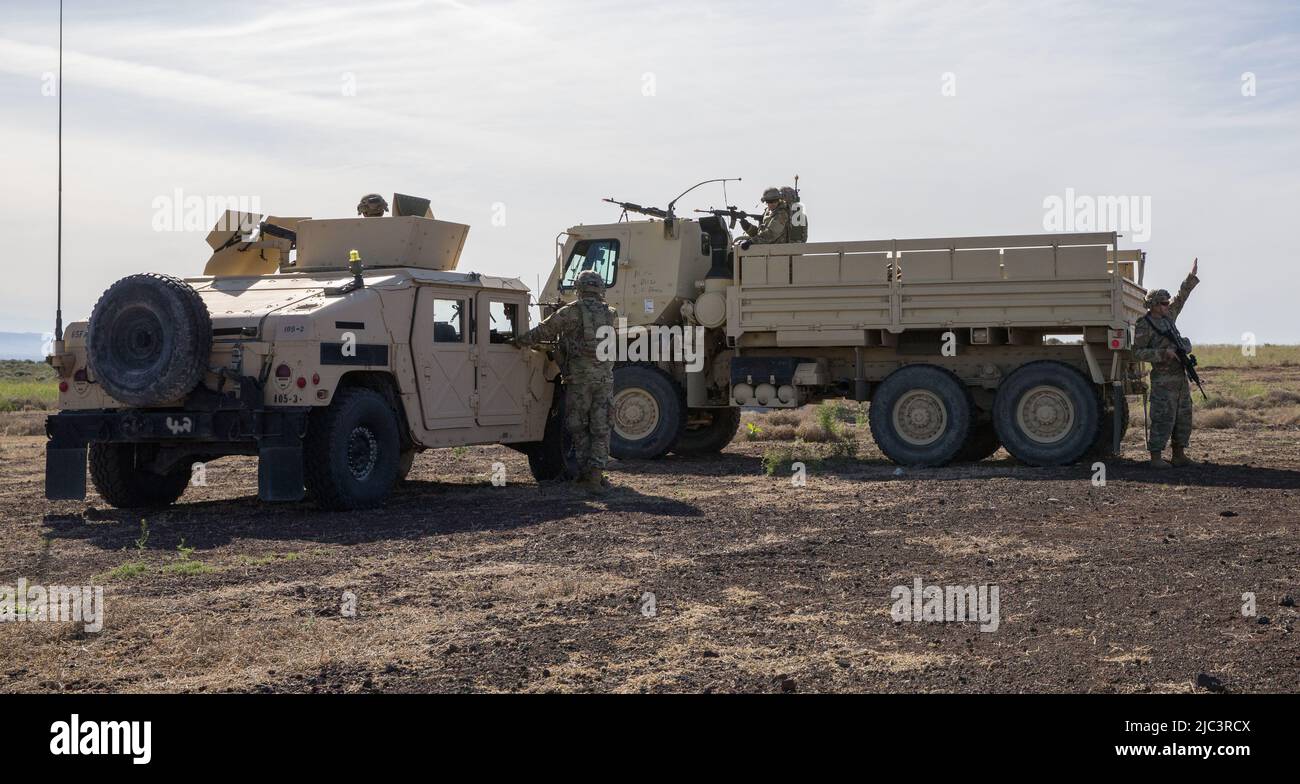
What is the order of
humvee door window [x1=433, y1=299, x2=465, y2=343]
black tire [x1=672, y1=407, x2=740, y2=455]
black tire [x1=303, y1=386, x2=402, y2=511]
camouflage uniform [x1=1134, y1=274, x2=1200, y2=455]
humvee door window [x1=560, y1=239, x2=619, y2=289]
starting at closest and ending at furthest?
1. black tire [x1=303, y1=386, x2=402, y2=511]
2. humvee door window [x1=433, y1=299, x2=465, y2=343]
3. camouflage uniform [x1=1134, y1=274, x2=1200, y2=455]
4. humvee door window [x1=560, y1=239, x2=619, y2=289]
5. black tire [x1=672, y1=407, x2=740, y2=455]

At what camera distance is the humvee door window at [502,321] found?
12789 mm

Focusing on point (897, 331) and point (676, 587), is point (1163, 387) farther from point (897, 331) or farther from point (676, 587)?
point (676, 587)

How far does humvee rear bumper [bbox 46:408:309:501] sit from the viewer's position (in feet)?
33.9

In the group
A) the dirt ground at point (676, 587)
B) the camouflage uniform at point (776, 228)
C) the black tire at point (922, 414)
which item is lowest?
the dirt ground at point (676, 587)

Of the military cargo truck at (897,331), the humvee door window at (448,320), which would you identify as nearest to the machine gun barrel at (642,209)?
the military cargo truck at (897,331)

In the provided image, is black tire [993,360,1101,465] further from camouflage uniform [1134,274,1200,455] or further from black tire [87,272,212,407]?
black tire [87,272,212,407]

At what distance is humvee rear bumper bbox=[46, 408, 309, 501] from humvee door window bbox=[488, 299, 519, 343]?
8.74 ft

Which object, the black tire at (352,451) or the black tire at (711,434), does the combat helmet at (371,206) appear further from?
the black tire at (711,434)

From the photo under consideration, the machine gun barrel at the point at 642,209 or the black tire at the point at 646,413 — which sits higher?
the machine gun barrel at the point at 642,209

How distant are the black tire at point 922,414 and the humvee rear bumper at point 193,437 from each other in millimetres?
6815

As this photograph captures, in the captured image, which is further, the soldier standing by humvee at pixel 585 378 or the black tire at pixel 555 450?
the black tire at pixel 555 450

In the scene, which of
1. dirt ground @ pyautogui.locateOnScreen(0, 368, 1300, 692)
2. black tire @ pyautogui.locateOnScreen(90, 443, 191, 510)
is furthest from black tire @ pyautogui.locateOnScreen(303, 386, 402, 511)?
black tire @ pyautogui.locateOnScreen(90, 443, 191, 510)

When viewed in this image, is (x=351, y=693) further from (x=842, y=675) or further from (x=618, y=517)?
(x=618, y=517)
